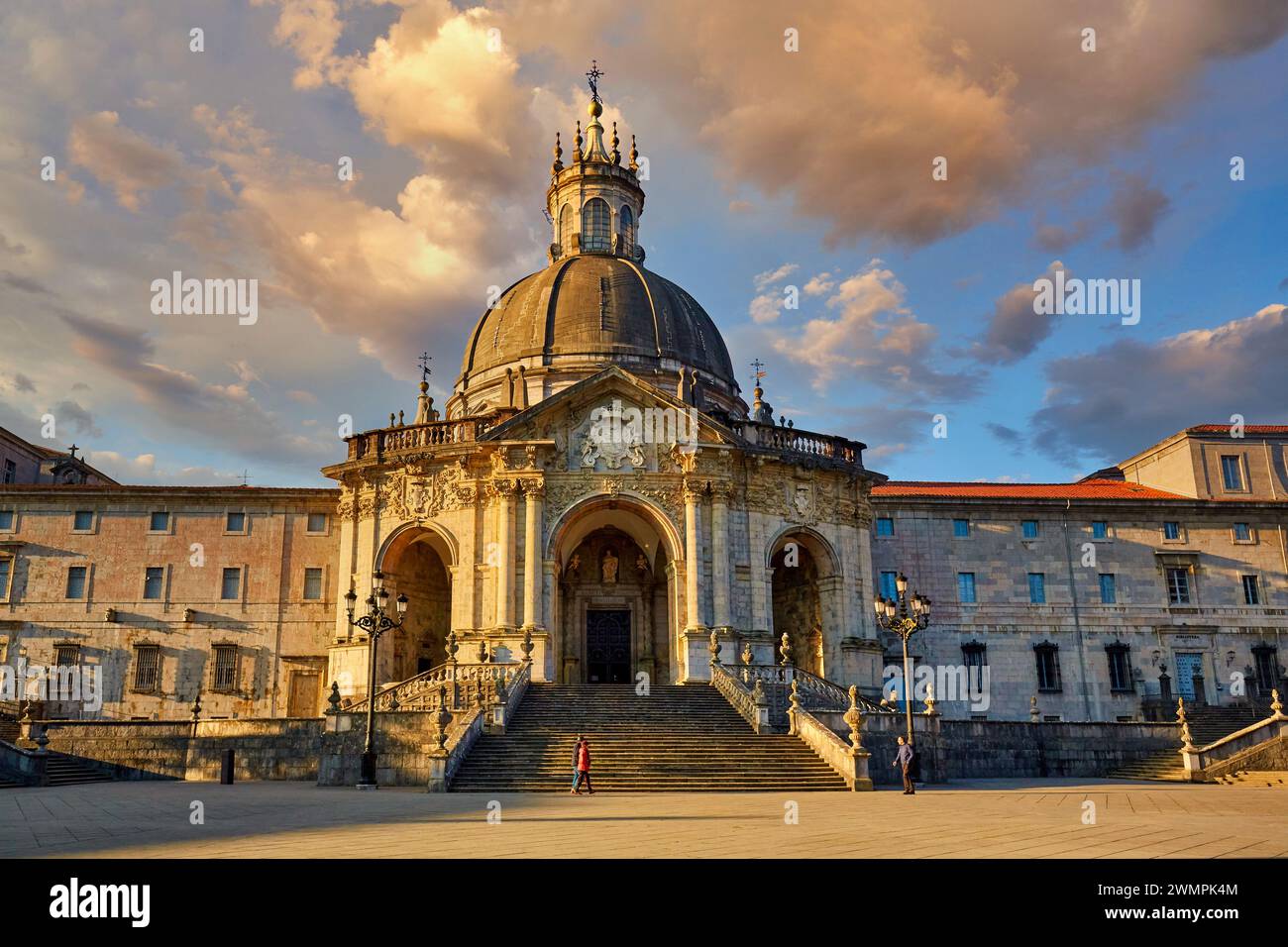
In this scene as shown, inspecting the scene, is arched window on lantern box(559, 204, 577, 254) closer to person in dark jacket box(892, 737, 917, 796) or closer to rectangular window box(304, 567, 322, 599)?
rectangular window box(304, 567, 322, 599)

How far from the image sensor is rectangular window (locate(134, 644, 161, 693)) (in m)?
42.0

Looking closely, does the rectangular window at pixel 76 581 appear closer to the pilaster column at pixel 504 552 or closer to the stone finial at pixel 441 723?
the pilaster column at pixel 504 552

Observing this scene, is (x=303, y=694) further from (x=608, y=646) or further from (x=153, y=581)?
(x=608, y=646)

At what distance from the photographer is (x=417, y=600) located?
42.4 metres

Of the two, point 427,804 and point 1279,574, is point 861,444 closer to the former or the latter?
point 1279,574

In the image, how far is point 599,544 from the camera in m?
43.1

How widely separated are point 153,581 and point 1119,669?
141 ft

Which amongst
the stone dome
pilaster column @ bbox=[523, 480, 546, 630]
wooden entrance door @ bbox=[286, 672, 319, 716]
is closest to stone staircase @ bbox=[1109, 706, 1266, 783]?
pilaster column @ bbox=[523, 480, 546, 630]

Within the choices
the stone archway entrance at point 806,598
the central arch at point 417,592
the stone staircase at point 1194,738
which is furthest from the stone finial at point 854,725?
the central arch at point 417,592

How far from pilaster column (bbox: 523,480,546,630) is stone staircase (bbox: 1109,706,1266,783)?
1982cm
